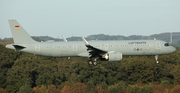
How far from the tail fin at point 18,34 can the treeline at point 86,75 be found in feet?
166

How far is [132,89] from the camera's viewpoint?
120375 millimetres

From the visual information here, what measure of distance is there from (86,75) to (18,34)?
6100 centimetres

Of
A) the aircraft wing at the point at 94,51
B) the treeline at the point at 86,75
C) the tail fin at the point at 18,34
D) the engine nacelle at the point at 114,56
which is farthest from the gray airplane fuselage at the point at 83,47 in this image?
the treeline at the point at 86,75

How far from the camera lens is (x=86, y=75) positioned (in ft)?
440

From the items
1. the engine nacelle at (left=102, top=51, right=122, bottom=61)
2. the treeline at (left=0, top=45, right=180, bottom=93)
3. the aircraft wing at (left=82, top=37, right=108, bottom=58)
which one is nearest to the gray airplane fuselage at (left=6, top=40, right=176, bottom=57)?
the aircraft wing at (left=82, top=37, right=108, bottom=58)

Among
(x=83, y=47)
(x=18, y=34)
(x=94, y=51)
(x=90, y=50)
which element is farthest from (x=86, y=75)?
(x=94, y=51)

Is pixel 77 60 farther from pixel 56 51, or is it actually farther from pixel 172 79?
pixel 56 51

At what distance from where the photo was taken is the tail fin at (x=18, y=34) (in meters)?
74.4

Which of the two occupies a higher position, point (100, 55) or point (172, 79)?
point (100, 55)

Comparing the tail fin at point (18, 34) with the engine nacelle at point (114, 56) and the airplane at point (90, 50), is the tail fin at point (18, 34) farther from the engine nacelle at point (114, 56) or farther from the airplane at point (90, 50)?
the engine nacelle at point (114, 56)

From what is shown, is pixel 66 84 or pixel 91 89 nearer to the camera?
pixel 91 89

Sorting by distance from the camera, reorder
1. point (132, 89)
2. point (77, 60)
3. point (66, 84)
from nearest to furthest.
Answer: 1. point (132, 89)
2. point (66, 84)
3. point (77, 60)

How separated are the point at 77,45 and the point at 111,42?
5135mm

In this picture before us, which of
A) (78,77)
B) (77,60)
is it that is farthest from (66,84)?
(77,60)
